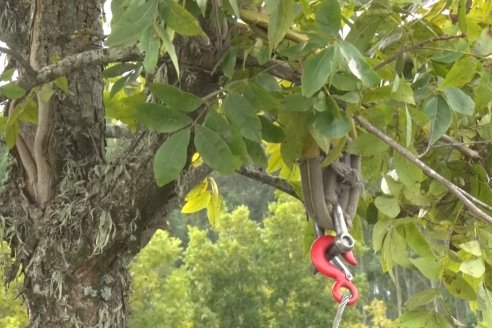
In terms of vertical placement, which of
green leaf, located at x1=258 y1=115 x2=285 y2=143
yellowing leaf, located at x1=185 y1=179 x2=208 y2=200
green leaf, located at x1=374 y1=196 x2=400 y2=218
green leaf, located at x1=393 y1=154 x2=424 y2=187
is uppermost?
green leaf, located at x1=258 y1=115 x2=285 y2=143

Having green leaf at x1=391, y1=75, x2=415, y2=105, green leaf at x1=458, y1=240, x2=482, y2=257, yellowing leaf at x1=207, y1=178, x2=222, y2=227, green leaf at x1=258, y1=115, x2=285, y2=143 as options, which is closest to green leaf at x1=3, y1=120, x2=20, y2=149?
green leaf at x1=258, y1=115, x2=285, y2=143

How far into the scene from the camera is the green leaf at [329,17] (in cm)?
89

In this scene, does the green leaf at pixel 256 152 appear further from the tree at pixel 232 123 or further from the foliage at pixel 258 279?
the foliage at pixel 258 279

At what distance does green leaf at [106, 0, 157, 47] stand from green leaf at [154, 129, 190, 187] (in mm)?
206

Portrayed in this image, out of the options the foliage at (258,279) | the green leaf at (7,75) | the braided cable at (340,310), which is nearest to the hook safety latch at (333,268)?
the braided cable at (340,310)

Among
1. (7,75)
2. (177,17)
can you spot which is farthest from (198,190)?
(177,17)

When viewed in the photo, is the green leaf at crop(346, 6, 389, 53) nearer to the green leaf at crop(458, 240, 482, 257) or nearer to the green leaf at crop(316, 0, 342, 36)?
the green leaf at crop(316, 0, 342, 36)

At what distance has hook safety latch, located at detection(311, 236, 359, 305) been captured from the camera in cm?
102

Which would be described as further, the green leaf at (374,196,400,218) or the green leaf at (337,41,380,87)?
the green leaf at (374,196,400,218)

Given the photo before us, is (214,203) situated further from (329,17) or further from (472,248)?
(329,17)

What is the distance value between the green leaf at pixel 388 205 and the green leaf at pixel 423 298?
6.4 inches

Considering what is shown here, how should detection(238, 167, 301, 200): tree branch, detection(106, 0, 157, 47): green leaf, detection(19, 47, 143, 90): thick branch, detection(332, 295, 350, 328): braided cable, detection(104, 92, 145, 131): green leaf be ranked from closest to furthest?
detection(106, 0, 157, 47): green leaf, detection(332, 295, 350, 328): braided cable, detection(19, 47, 143, 90): thick branch, detection(104, 92, 145, 131): green leaf, detection(238, 167, 301, 200): tree branch

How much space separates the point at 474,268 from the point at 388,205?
194 mm

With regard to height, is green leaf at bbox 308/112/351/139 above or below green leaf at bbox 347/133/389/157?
above
